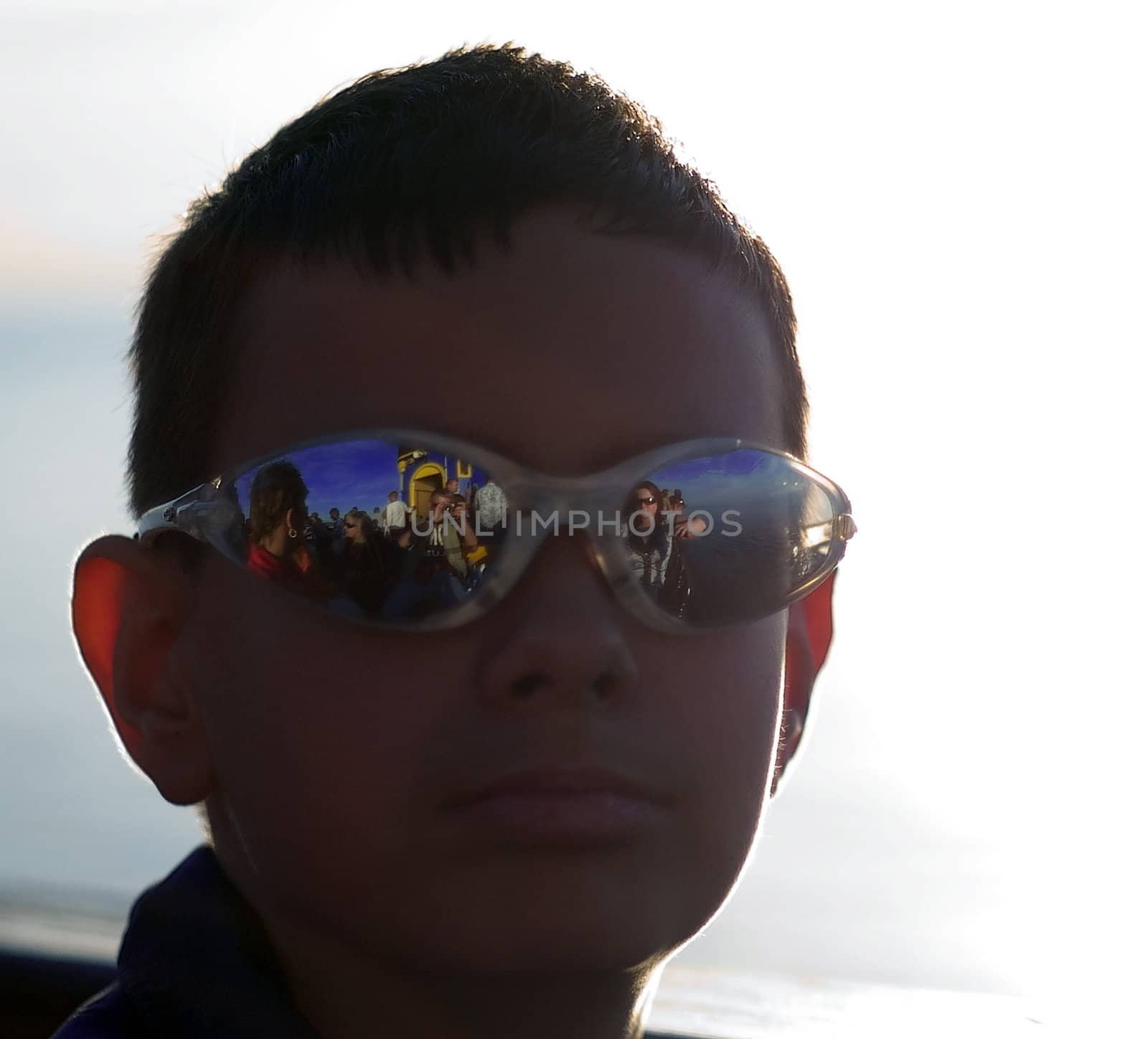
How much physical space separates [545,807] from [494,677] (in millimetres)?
135

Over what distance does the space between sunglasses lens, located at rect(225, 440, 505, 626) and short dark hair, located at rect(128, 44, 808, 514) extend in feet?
0.75

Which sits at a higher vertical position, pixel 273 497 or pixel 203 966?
pixel 273 497

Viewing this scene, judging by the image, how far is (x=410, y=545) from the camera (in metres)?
1.37

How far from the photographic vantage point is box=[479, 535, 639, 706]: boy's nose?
1.34 meters

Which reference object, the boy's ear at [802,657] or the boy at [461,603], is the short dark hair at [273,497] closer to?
the boy at [461,603]

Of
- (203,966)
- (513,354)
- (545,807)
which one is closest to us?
(545,807)

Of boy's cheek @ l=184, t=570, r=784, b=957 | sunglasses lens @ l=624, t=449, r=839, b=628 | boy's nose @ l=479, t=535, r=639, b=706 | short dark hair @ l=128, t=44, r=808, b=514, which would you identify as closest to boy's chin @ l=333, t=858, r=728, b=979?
boy's cheek @ l=184, t=570, r=784, b=957

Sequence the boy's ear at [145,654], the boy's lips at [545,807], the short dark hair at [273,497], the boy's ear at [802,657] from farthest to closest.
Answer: the boy's ear at [802,657] < the boy's ear at [145,654] < the short dark hair at [273,497] < the boy's lips at [545,807]

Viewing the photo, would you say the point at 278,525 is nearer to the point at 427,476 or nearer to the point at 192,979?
the point at 427,476

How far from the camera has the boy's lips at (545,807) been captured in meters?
1.32

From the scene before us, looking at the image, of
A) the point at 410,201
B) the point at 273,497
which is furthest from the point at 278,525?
the point at 410,201

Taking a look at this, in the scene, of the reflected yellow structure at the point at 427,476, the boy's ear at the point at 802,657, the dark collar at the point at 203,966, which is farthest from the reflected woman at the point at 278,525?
the boy's ear at the point at 802,657

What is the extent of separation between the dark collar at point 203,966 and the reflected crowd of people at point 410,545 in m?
0.44

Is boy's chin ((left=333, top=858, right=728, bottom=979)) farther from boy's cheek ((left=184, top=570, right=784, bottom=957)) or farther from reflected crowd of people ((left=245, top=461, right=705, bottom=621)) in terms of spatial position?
reflected crowd of people ((left=245, top=461, right=705, bottom=621))
